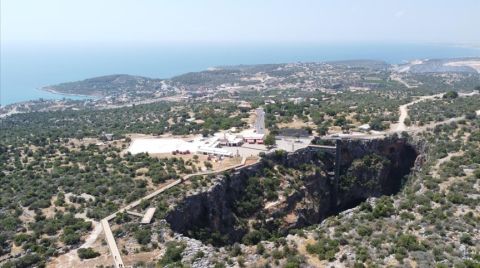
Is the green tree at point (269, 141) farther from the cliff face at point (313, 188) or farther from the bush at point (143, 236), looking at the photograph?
the bush at point (143, 236)

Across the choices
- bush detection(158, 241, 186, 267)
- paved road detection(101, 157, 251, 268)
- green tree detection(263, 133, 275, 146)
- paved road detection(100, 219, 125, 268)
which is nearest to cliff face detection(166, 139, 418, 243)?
paved road detection(101, 157, 251, 268)

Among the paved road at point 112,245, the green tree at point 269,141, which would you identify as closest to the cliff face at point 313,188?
the green tree at point 269,141

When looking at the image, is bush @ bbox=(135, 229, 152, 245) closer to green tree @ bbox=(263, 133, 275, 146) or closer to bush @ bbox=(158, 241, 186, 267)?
bush @ bbox=(158, 241, 186, 267)

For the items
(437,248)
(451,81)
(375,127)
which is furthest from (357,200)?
(451,81)

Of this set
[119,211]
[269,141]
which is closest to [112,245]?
[119,211]

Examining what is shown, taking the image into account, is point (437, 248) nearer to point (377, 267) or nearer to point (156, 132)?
point (377, 267)

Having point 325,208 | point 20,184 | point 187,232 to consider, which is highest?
point 20,184

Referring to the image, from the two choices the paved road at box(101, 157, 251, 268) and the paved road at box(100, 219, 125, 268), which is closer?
the paved road at box(100, 219, 125, 268)

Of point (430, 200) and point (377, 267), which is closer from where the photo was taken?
point (377, 267)
